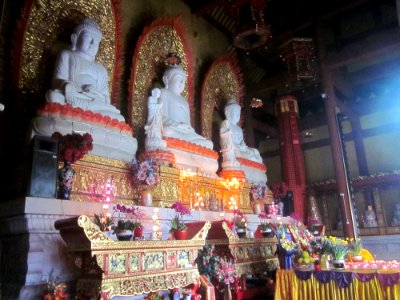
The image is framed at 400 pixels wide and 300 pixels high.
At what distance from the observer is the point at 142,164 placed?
16.8ft

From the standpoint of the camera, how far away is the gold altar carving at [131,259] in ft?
9.52

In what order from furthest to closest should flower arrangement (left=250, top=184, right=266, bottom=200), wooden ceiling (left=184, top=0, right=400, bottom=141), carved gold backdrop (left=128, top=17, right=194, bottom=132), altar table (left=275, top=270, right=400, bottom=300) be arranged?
wooden ceiling (left=184, top=0, right=400, bottom=141), flower arrangement (left=250, top=184, right=266, bottom=200), carved gold backdrop (left=128, top=17, right=194, bottom=132), altar table (left=275, top=270, right=400, bottom=300)

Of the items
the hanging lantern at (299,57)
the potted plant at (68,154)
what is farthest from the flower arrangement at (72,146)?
the hanging lantern at (299,57)

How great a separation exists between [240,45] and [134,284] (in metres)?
6.17

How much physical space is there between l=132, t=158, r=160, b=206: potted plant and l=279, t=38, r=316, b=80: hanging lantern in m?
5.21

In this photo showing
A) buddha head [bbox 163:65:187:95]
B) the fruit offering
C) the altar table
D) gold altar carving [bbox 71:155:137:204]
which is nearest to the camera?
the altar table

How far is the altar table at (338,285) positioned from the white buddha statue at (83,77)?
325 centimetres

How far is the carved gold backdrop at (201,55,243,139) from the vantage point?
8.98m

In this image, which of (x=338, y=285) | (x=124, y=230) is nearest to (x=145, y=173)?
(x=124, y=230)

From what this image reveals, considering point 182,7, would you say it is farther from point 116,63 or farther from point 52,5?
point 52,5

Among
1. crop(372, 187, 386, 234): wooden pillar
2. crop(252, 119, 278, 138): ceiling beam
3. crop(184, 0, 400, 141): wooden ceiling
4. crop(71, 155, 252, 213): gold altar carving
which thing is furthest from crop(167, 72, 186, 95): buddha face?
crop(372, 187, 386, 234): wooden pillar

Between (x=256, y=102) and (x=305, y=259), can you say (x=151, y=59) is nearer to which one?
(x=256, y=102)

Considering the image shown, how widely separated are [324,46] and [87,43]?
638cm

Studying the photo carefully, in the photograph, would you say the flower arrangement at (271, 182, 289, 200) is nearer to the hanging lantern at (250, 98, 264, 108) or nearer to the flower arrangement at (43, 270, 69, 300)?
the hanging lantern at (250, 98, 264, 108)
